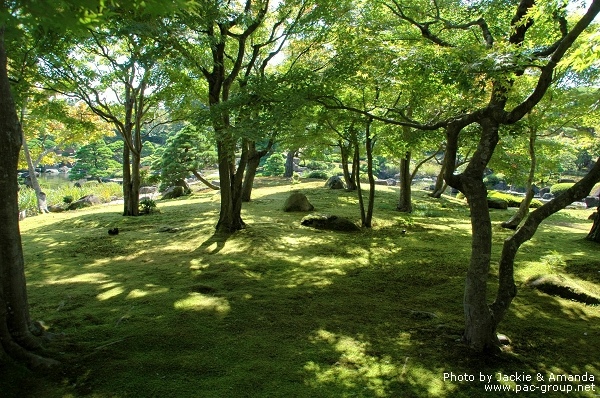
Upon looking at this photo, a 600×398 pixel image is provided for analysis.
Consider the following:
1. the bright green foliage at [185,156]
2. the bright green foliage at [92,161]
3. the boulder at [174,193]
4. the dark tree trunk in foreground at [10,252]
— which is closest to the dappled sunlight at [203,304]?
the dark tree trunk in foreground at [10,252]

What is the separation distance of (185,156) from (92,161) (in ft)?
56.6

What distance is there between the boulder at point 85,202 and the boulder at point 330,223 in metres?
12.5

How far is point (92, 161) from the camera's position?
32000mm

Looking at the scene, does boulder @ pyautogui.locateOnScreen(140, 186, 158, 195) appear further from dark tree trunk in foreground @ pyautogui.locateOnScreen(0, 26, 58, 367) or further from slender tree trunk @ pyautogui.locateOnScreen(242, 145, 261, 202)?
dark tree trunk in foreground @ pyautogui.locateOnScreen(0, 26, 58, 367)

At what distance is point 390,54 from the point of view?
18.4 feet

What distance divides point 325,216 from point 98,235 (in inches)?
243

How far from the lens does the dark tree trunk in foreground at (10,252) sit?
3111 mm

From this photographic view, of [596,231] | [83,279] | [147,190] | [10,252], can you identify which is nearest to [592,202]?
[596,231]

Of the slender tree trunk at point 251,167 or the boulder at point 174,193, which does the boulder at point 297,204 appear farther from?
the boulder at point 174,193

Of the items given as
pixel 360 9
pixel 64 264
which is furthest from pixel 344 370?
pixel 360 9

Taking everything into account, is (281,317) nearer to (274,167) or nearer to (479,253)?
(479,253)

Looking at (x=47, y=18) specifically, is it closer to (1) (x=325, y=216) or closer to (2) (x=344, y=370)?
(2) (x=344, y=370)

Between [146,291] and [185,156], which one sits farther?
[185,156]

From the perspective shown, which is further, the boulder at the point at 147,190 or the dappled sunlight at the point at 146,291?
the boulder at the point at 147,190
